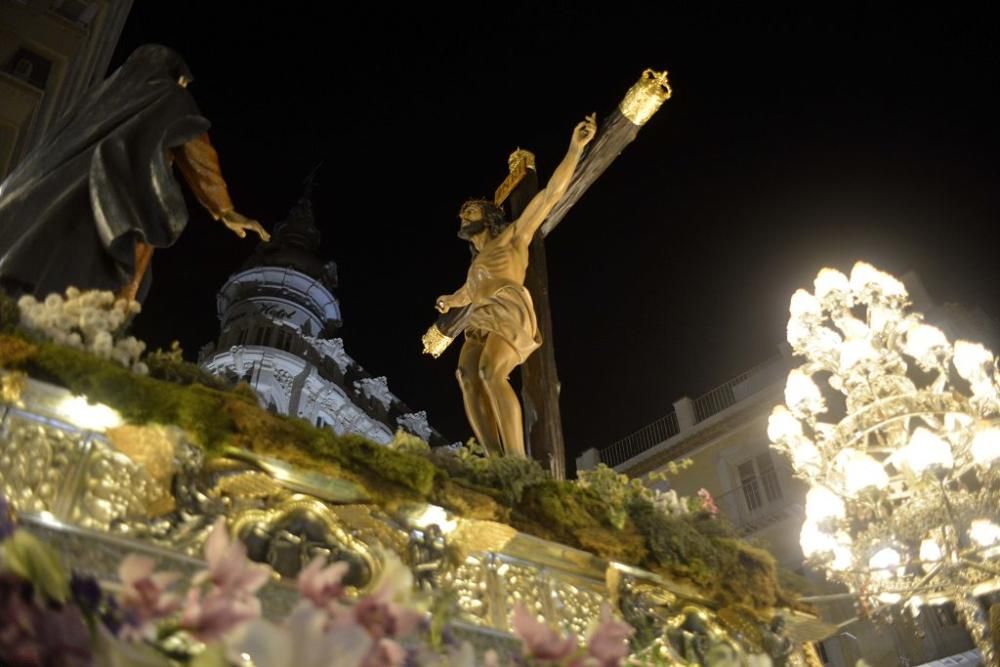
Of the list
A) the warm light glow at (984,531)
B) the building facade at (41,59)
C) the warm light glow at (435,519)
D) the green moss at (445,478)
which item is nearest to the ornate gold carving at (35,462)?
the green moss at (445,478)

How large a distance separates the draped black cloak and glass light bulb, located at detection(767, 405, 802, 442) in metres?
6.29

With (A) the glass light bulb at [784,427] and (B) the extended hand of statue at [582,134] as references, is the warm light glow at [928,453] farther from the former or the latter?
(B) the extended hand of statue at [582,134]

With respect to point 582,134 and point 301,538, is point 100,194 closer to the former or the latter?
point 301,538

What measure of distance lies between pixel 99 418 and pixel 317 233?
138 feet

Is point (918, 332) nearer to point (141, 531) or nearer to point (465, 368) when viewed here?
point (465, 368)

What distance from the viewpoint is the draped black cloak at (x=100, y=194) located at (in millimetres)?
4629

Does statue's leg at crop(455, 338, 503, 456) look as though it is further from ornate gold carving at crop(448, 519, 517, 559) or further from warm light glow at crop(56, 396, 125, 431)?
warm light glow at crop(56, 396, 125, 431)

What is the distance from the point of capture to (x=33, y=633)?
4.16 feet

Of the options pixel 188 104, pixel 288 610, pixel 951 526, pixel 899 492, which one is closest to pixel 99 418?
pixel 288 610

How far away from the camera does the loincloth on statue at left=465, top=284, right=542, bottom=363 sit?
6.45 m

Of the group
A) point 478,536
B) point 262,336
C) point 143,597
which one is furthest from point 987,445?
point 262,336

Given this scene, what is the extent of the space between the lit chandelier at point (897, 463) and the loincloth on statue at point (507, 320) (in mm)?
3463

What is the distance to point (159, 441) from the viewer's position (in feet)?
11.3

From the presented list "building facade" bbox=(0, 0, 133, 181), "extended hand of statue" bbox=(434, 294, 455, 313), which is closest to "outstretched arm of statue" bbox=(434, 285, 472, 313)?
"extended hand of statue" bbox=(434, 294, 455, 313)
